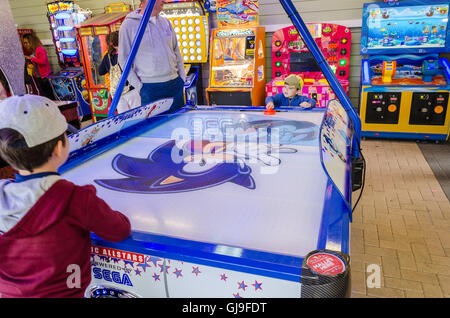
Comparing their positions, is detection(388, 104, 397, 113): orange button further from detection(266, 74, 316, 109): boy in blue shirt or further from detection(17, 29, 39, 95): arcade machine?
detection(17, 29, 39, 95): arcade machine

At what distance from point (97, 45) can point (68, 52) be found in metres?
1.08

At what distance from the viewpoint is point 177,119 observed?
255 centimetres

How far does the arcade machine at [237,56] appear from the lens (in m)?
4.60

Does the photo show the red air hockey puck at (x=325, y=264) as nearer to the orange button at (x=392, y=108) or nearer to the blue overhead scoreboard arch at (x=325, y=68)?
the blue overhead scoreboard arch at (x=325, y=68)

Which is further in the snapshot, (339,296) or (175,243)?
(175,243)

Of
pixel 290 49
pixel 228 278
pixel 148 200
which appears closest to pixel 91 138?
pixel 148 200

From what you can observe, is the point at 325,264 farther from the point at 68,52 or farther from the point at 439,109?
the point at 68,52

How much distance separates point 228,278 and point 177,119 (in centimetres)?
180

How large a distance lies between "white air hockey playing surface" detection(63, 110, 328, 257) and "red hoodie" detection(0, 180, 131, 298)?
18cm

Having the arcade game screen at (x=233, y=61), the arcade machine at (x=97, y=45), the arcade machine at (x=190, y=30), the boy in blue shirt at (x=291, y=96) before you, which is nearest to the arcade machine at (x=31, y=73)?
the arcade machine at (x=97, y=45)

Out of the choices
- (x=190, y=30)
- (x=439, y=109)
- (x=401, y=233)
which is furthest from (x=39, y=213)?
(x=190, y=30)

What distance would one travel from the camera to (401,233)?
2.46 meters

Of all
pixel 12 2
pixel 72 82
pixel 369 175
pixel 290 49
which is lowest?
pixel 369 175

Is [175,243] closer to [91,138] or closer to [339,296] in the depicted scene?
[339,296]
